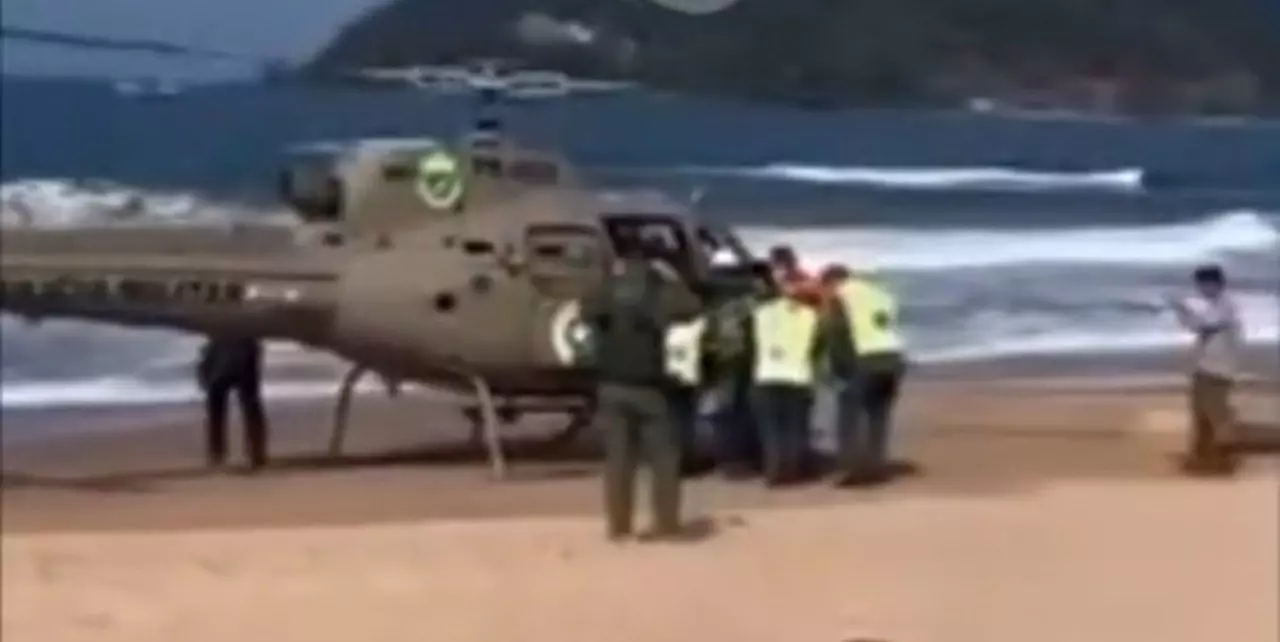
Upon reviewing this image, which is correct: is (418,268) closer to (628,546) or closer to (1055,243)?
(628,546)

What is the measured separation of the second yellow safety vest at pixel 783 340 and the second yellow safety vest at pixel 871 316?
5 centimetres

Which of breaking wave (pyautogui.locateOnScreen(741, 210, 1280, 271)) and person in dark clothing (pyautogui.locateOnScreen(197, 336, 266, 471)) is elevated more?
breaking wave (pyautogui.locateOnScreen(741, 210, 1280, 271))

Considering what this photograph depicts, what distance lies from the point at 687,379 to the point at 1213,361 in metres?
0.63

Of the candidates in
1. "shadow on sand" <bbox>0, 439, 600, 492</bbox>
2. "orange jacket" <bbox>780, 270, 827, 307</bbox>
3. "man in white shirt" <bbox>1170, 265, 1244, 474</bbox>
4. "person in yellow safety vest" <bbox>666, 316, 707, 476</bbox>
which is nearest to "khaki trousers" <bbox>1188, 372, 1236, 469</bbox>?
"man in white shirt" <bbox>1170, 265, 1244, 474</bbox>

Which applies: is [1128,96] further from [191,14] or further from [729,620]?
[191,14]

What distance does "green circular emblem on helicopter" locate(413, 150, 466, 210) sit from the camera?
256 centimetres

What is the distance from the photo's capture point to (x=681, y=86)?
7.93 ft

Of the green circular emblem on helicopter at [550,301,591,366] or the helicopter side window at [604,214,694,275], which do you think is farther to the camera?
the green circular emblem on helicopter at [550,301,591,366]

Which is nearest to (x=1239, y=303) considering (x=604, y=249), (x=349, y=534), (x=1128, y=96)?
(x=1128, y=96)

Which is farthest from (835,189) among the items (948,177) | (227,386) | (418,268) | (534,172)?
(227,386)

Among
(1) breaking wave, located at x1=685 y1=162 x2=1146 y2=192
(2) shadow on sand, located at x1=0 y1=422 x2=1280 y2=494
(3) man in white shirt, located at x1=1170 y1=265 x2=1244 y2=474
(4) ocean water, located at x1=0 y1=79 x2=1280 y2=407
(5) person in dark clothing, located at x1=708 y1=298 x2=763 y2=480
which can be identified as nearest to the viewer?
(4) ocean water, located at x1=0 y1=79 x2=1280 y2=407

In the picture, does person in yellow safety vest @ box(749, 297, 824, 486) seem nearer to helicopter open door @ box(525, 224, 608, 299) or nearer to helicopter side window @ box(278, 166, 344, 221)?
helicopter open door @ box(525, 224, 608, 299)

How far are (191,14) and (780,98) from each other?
62 cm

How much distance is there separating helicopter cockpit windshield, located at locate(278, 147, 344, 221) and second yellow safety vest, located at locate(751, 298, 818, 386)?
0.55 m
